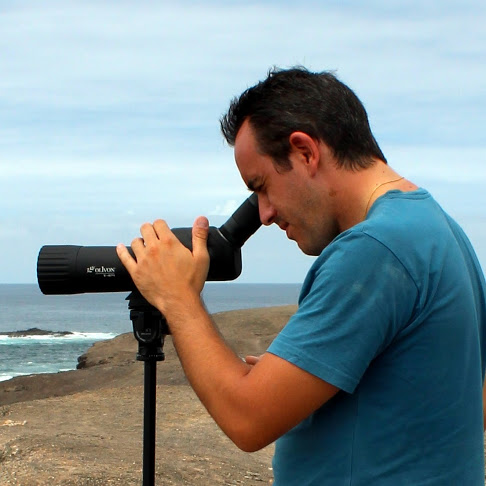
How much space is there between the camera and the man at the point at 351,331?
1924 millimetres

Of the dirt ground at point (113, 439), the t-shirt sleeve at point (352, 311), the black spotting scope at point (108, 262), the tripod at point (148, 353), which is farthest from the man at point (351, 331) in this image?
the dirt ground at point (113, 439)

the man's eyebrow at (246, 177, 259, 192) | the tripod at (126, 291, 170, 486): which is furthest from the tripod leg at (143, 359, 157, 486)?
the man's eyebrow at (246, 177, 259, 192)

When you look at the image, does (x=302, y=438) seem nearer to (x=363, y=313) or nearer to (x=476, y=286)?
(x=363, y=313)

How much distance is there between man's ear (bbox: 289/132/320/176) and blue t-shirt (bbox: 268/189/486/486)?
22 cm

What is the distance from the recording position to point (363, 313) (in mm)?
1906

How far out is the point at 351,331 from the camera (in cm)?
191

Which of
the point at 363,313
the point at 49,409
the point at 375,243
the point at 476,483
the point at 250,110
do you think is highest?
the point at 250,110

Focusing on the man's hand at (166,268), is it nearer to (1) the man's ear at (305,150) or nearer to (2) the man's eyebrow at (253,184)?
(2) the man's eyebrow at (253,184)

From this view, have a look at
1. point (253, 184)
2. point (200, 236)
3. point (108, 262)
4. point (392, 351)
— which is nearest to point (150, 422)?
point (108, 262)

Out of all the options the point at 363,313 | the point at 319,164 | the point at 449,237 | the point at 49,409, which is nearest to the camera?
the point at 363,313

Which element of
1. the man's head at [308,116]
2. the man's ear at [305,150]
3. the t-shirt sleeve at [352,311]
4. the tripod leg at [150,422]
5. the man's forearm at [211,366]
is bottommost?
the tripod leg at [150,422]

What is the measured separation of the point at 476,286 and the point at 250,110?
0.79 metres

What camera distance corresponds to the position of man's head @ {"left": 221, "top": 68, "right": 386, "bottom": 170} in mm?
2201

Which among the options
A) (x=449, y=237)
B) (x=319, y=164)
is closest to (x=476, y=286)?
(x=449, y=237)
